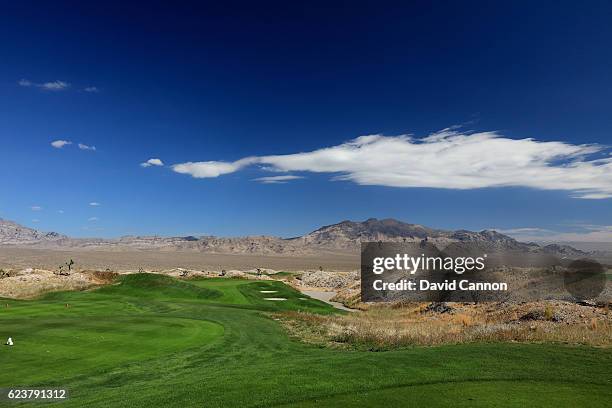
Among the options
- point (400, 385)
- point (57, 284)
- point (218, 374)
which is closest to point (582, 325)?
point (400, 385)

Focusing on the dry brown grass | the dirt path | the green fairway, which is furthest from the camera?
the dirt path

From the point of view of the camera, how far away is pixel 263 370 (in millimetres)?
14328

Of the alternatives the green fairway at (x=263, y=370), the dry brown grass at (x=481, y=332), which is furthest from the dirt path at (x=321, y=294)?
the green fairway at (x=263, y=370)

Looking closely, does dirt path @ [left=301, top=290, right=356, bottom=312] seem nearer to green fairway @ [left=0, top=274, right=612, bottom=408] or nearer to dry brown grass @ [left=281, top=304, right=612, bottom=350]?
dry brown grass @ [left=281, top=304, right=612, bottom=350]

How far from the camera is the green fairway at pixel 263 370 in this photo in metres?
10.9

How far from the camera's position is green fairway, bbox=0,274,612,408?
35.9ft

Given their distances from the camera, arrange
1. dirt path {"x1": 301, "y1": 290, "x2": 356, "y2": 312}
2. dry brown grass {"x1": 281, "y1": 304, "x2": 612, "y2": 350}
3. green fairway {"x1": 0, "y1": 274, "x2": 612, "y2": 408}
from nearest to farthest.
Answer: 1. green fairway {"x1": 0, "y1": 274, "x2": 612, "y2": 408}
2. dry brown grass {"x1": 281, "y1": 304, "x2": 612, "y2": 350}
3. dirt path {"x1": 301, "y1": 290, "x2": 356, "y2": 312}

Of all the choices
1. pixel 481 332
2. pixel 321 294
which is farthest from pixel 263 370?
pixel 321 294

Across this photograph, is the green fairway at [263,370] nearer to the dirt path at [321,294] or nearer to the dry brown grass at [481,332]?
the dry brown grass at [481,332]

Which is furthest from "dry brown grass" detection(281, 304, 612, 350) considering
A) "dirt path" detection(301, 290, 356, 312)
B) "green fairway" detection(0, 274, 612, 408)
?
"dirt path" detection(301, 290, 356, 312)

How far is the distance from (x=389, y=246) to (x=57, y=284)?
229 feet

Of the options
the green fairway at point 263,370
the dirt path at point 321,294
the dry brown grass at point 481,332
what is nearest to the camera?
the green fairway at point 263,370

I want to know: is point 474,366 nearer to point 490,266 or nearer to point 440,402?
point 440,402

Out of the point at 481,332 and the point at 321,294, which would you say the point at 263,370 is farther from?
the point at 321,294
